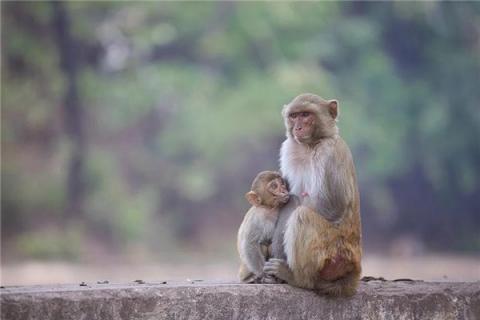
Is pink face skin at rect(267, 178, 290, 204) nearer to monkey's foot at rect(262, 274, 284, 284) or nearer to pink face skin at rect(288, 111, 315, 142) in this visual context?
pink face skin at rect(288, 111, 315, 142)

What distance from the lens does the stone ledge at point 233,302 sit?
611 centimetres

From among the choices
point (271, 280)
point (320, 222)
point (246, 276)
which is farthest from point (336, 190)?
point (246, 276)

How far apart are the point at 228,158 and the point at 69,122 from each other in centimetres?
503

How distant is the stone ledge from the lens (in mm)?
6109

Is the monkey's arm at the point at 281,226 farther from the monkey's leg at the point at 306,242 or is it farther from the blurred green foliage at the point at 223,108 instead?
the blurred green foliage at the point at 223,108

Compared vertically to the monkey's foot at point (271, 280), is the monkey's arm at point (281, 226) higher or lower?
higher

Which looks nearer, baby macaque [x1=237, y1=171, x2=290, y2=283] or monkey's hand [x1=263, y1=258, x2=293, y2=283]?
monkey's hand [x1=263, y1=258, x2=293, y2=283]

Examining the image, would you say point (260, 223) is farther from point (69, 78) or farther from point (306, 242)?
point (69, 78)

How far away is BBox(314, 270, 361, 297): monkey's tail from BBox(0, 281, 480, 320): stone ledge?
59 mm

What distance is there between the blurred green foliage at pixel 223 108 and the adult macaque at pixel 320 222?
1933cm

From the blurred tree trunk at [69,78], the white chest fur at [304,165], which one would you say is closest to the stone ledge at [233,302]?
the white chest fur at [304,165]

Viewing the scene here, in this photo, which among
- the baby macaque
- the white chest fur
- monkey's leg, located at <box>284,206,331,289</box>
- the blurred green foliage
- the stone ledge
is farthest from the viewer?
the blurred green foliage

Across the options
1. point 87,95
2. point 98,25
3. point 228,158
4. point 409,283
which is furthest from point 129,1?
point 409,283

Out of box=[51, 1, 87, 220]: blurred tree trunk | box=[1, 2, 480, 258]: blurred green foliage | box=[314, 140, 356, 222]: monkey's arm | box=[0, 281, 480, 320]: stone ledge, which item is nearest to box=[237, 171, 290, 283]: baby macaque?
box=[0, 281, 480, 320]: stone ledge
